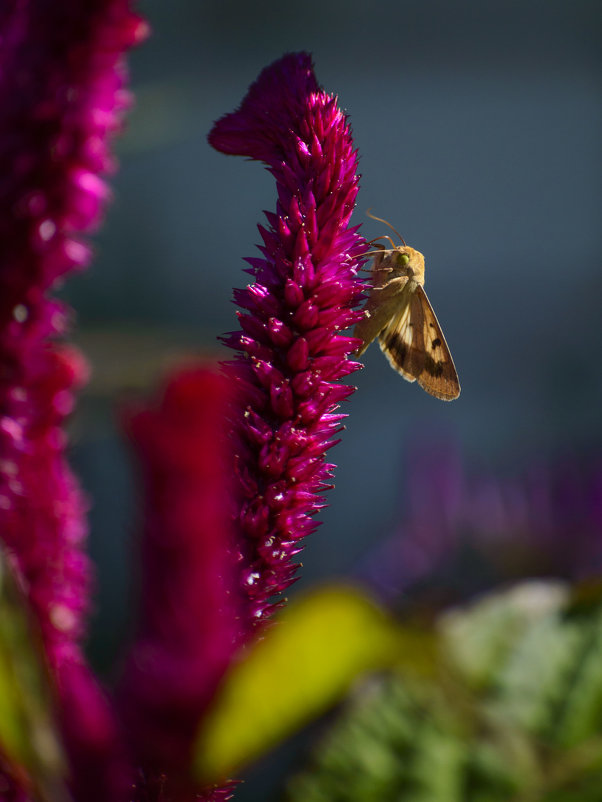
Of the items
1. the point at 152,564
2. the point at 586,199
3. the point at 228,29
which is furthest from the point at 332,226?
the point at 586,199

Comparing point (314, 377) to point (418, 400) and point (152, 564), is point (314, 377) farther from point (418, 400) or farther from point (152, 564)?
point (418, 400)

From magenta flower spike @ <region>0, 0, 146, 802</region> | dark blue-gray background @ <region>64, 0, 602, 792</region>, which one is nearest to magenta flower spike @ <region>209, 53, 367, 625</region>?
magenta flower spike @ <region>0, 0, 146, 802</region>

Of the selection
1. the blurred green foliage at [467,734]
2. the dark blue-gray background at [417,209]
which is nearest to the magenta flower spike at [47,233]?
the blurred green foliage at [467,734]

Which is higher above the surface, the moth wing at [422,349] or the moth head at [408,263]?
the moth head at [408,263]

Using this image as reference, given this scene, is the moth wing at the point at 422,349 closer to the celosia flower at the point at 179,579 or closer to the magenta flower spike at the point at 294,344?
the magenta flower spike at the point at 294,344

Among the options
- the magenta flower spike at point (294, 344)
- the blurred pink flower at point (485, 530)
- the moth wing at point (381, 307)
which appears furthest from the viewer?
the blurred pink flower at point (485, 530)

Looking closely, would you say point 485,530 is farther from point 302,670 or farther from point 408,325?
point 302,670

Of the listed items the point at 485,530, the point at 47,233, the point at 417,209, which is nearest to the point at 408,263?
the point at 47,233
